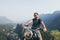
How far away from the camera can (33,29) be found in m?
10.2

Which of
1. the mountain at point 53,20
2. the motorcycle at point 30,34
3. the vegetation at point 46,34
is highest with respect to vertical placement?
the mountain at point 53,20

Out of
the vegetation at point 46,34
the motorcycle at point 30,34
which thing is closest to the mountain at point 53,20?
the vegetation at point 46,34

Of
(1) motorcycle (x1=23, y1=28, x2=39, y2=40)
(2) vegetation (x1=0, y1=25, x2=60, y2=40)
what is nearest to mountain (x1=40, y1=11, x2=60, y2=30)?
(2) vegetation (x1=0, y1=25, x2=60, y2=40)

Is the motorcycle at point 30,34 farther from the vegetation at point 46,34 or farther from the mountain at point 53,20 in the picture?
the mountain at point 53,20

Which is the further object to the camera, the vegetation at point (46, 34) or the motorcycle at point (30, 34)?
the vegetation at point (46, 34)

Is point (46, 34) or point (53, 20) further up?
point (53, 20)

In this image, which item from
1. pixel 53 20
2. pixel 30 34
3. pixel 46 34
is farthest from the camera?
pixel 53 20

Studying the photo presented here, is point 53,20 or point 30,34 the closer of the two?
point 30,34

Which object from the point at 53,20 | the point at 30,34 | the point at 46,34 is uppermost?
the point at 53,20

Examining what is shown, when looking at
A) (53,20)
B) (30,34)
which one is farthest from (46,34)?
(30,34)

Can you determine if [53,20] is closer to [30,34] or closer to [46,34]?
[46,34]

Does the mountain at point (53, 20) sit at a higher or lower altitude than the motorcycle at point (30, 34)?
higher

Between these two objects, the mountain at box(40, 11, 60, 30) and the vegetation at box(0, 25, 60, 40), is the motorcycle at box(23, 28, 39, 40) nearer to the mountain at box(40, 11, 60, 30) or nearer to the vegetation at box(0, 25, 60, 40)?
the vegetation at box(0, 25, 60, 40)

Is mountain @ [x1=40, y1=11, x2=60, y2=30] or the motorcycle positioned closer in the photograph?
the motorcycle
